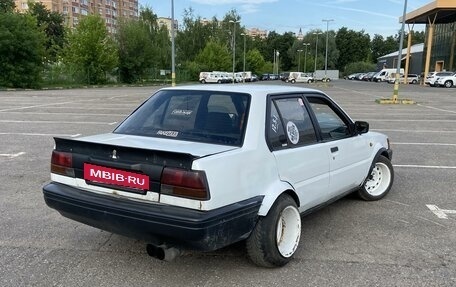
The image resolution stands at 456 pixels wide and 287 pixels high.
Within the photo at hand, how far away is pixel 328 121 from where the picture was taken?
4559 millimetres

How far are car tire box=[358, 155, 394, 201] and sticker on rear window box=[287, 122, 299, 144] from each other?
1.95 metres

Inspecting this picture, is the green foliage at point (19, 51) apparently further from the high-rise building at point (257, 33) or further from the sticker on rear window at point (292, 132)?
the high-rise building at point (257, 33)

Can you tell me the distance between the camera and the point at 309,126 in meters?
4.13

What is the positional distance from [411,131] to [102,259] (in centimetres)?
1035

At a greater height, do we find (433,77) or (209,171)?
(209,171)

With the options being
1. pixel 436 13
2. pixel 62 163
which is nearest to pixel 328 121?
pixel 62 163

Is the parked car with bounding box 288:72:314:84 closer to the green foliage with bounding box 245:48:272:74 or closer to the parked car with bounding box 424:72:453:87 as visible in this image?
the green foliage with bounding box 245:48:272:74

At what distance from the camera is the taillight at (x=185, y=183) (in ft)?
9.57

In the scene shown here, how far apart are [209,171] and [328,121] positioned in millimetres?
2054

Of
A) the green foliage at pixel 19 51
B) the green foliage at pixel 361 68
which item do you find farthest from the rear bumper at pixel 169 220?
the green foliage at pixel 361 68

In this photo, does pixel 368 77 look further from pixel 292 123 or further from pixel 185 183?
pixel 185 183

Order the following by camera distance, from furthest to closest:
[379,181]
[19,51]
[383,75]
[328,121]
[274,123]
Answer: [383,75], [19,51], [379,181], [328,121], [274,123]

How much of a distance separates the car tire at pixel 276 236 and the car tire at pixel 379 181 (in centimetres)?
201

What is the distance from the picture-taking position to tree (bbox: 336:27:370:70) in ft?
421
